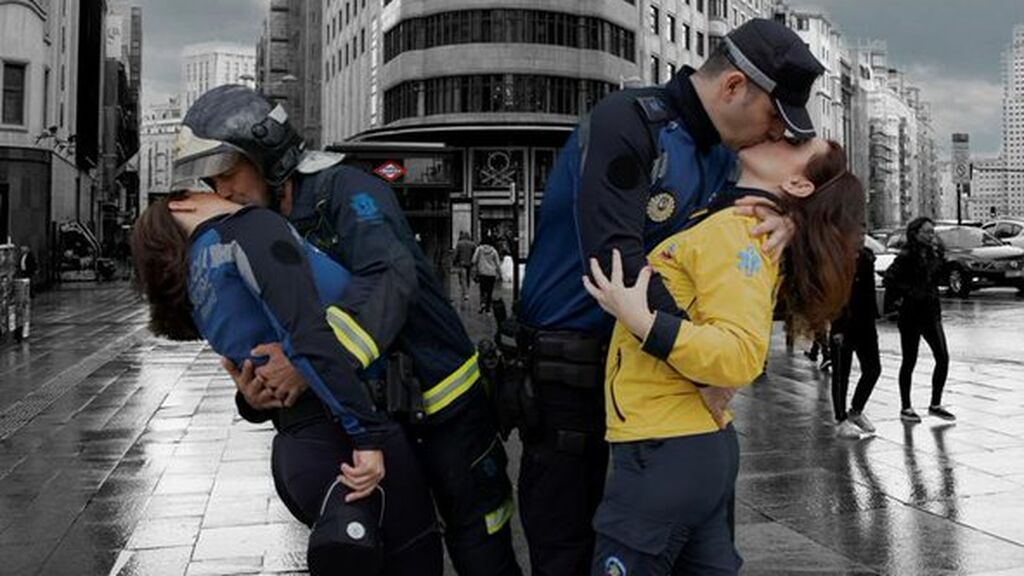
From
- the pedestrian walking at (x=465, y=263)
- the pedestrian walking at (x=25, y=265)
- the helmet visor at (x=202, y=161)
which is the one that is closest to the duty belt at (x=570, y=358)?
the helmet visor at (x=202, y=161)

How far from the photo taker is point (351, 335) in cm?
226

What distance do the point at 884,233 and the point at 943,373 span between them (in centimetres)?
2654

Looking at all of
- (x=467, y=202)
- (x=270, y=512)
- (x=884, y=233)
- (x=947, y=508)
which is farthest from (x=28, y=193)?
(x=947, y=508)

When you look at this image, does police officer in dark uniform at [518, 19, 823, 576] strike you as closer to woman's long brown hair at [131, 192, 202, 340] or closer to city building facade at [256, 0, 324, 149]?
woman's long brown hair at [131, 192, 202, 340]

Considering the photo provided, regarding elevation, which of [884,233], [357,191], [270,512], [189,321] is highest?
[884,233]

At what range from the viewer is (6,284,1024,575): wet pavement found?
15.9 feet

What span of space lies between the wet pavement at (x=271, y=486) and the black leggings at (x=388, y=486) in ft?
7.46

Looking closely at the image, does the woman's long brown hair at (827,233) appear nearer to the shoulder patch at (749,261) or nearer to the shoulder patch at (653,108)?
the shoulder patch at (749,261)

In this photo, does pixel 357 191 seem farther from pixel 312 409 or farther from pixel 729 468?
pixel 729 468

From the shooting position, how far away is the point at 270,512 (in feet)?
18.7

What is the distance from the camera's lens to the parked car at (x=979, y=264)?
2578 centimetres

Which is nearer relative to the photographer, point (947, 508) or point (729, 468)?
point (729, 468)

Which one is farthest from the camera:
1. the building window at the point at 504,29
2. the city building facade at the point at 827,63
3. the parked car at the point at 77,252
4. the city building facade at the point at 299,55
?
the city building facade at the point at 827,63

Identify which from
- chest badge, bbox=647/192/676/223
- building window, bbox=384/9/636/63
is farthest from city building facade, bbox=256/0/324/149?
chest badge, bbox=647/192/676/223
